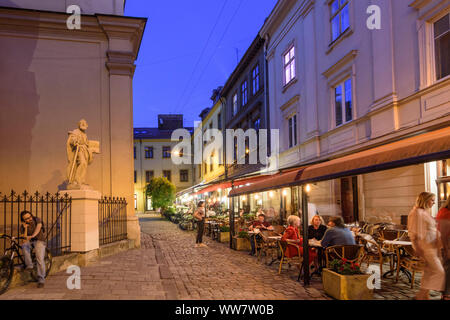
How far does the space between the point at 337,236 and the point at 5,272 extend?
20.3ft

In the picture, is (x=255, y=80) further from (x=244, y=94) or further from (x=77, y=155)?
(x=77, y=155)

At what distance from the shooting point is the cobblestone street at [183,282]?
22.7ft

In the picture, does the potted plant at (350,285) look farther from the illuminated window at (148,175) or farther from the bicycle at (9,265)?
the illuminated window at (148,175)

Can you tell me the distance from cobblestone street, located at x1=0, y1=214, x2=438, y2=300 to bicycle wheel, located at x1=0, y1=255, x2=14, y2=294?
5.7 inches

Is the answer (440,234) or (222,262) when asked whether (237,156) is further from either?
(440,234)

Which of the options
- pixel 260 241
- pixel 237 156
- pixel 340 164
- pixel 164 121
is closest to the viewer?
pixel 340 164

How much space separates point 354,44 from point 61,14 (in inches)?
432

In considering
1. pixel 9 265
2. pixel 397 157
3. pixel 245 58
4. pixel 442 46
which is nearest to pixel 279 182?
pixel 397 157

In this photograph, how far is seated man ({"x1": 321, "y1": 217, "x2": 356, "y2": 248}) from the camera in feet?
25.4

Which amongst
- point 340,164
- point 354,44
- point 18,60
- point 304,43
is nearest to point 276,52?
point 304,43

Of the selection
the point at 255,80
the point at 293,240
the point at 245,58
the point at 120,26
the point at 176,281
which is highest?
the point at 245,58

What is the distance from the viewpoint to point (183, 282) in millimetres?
8188

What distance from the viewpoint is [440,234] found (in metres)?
5.90

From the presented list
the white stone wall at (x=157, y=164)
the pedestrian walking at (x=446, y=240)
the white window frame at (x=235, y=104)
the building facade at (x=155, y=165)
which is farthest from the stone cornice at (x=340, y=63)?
the building facade at (x=155, y=165)
